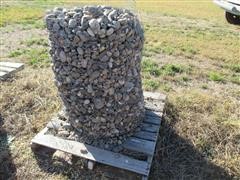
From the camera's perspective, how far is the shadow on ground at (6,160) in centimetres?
324

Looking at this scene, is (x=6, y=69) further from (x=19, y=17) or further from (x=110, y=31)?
(x=19, y=17)

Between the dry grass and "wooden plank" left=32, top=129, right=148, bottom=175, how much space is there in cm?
15

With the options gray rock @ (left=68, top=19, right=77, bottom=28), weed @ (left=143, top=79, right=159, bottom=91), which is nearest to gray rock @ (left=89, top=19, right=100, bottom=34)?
gray rock @ (left=68, top=19, right=77, bottom=28)

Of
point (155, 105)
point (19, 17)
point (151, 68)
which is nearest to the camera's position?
point (155, 105)

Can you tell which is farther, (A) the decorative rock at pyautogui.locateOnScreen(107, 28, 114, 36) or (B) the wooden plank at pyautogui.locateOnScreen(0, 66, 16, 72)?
(B) the wooden plank at pyautogui.locateOnScreen(0, 66, 16, 72)

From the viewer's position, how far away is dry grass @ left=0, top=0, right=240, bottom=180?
3305 millimetres

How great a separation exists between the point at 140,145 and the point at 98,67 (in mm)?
924

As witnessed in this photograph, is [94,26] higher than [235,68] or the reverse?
higher

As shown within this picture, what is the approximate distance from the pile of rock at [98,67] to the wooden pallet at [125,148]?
132 mm

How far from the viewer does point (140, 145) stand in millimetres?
3240

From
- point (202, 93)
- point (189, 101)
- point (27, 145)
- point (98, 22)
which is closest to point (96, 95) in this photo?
point (98, 22)

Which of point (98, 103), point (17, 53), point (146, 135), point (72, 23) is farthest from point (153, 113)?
point (17, 53)

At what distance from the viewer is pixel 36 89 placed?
181 inches

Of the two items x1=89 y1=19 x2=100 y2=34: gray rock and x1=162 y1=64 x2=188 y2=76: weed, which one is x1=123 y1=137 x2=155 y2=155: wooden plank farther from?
x1=162 y1=64 x2=188 y2=76: weed
